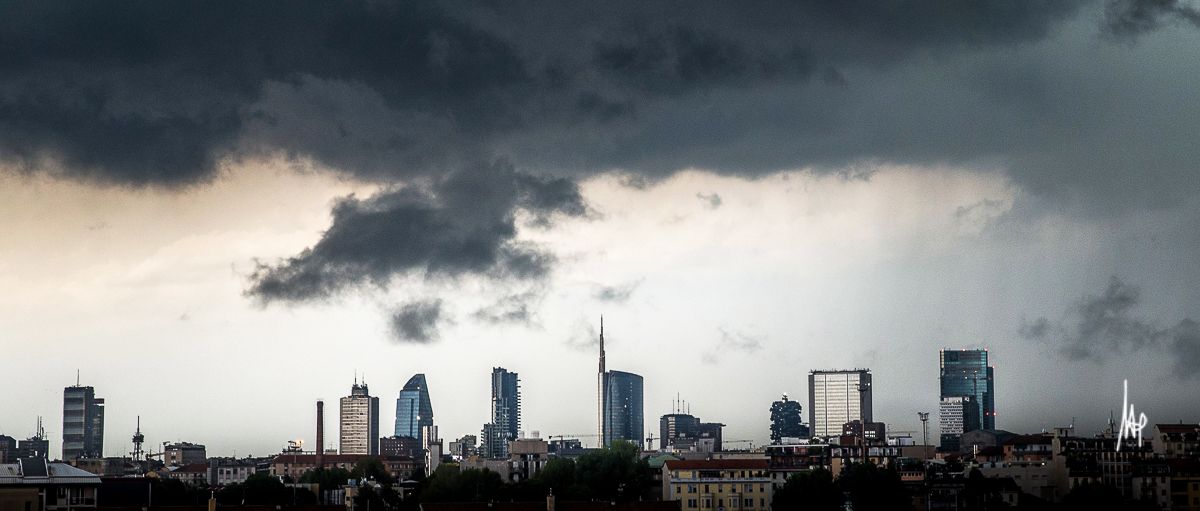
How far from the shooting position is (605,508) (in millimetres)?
179625

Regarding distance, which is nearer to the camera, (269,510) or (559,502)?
(269,510)

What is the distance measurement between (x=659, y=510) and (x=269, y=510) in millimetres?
38289

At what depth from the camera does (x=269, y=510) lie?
16812 cm

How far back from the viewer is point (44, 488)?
17638 centimetres

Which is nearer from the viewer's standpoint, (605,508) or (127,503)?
(605,508)

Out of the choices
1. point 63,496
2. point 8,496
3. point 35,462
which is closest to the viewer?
point 8,496

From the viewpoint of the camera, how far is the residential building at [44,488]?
16138 centimetres

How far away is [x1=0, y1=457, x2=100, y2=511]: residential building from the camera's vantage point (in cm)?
16138

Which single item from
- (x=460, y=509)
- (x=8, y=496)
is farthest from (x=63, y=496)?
(x=460, y=509)

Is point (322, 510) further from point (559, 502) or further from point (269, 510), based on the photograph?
point (559, 502)

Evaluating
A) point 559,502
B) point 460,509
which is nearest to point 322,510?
point 460,509

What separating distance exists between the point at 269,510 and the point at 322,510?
4831 millimetres

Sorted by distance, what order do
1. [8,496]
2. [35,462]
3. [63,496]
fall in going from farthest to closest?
[35,462]
[63,496]
[8,496]

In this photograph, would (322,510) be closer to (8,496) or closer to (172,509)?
(172,509)
